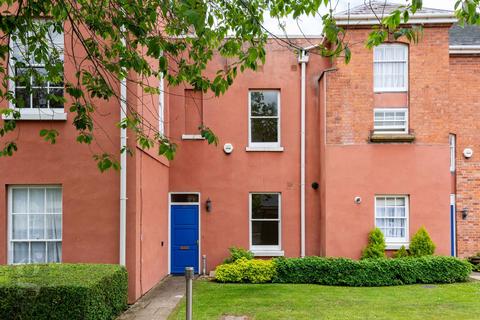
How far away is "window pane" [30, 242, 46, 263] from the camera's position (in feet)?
34.6

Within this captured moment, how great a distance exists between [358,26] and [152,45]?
10.9 m

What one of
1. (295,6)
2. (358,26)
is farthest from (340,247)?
(295,6)

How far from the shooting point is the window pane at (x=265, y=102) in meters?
15.9

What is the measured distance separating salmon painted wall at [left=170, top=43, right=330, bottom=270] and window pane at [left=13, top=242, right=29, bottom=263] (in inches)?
226

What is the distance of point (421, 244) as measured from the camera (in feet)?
46.5

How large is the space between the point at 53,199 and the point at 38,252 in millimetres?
1209

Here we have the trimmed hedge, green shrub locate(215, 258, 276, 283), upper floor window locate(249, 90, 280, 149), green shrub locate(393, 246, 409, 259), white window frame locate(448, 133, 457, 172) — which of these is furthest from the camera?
white window frame locate(448, 133, 457, 172)

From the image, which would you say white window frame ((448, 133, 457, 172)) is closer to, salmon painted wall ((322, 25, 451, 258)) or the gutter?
salmon painted wall ((322, 25, 451, 258))

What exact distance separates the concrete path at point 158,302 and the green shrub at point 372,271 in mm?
2920

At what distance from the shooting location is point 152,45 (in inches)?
205

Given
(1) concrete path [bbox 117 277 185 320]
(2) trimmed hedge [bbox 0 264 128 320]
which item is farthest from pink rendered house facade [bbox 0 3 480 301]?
(2) trimmed hedge [bbox 0 264 128 320]

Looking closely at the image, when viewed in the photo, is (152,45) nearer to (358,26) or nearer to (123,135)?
(123,135)

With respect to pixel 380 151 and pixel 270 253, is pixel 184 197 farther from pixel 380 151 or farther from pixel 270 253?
pixel 380 151

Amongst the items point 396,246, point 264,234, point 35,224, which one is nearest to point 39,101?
point 35,224
